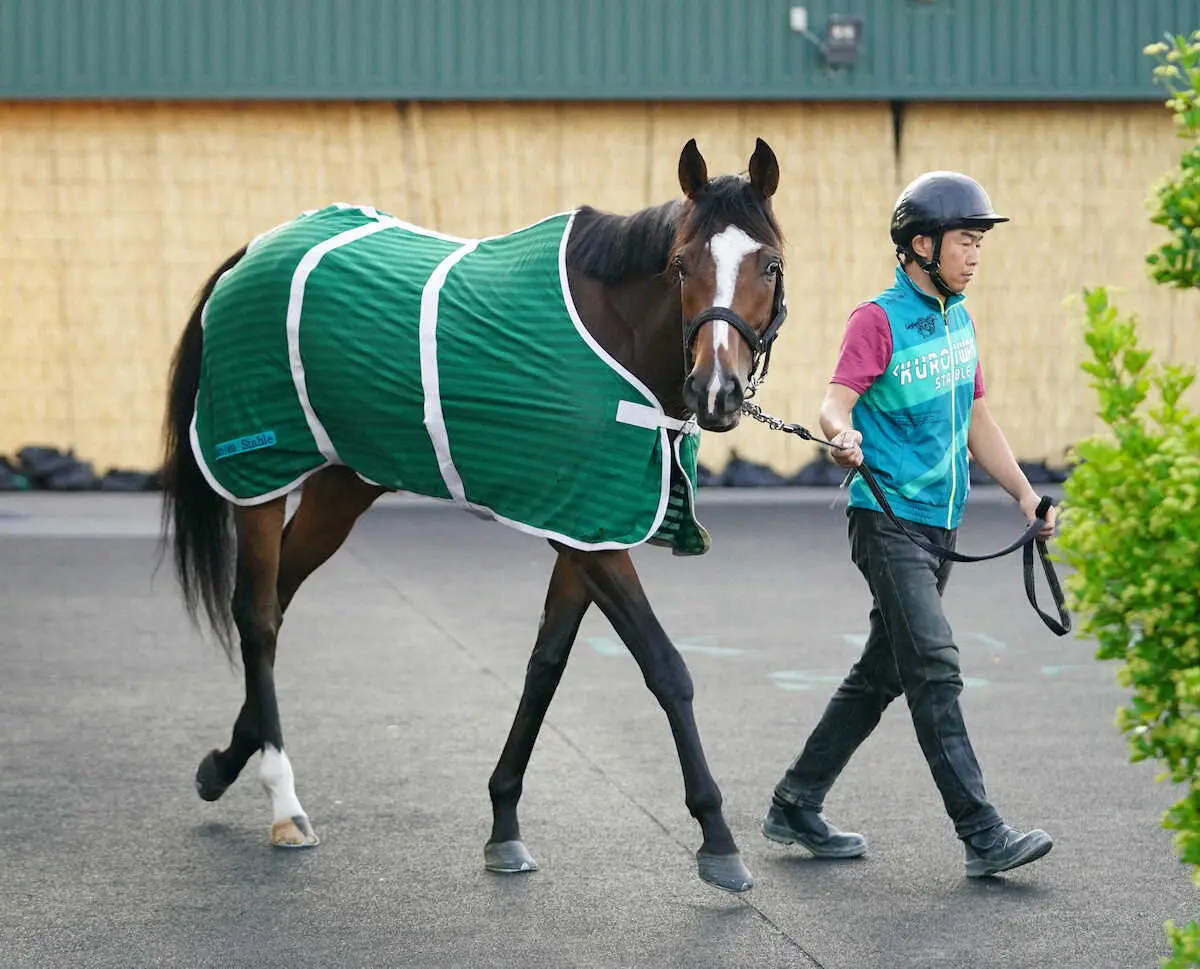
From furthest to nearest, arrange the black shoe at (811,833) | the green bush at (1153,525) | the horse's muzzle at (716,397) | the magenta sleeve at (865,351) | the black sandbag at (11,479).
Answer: the black sandbag at (11,479), the black shoe at (811,833), the magenta sleeve at (865,351), the horse's muzzle at (716,397), the green bush at (1153,525)

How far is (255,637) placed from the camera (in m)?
6.03

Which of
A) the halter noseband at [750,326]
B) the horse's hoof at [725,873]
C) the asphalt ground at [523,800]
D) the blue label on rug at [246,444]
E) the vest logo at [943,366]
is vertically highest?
the halter noseband at [750,326]

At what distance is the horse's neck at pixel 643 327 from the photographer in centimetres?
513

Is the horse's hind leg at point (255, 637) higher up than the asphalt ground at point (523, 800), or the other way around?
the horse's hind leg at point (255, 637)

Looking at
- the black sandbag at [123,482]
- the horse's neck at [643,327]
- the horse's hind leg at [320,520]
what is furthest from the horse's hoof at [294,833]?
the black sandbag at [123,482]

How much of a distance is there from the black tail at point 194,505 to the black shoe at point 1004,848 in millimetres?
2678

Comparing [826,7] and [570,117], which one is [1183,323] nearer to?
[826,7]

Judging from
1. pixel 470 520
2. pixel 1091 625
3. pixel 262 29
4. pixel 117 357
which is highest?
pixel 262 29

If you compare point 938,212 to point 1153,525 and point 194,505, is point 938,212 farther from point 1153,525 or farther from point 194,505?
point 194,505

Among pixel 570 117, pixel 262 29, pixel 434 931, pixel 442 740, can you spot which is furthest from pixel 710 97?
pixel 434 931

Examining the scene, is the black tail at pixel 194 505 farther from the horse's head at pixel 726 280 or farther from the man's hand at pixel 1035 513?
the man's hand at pixel 1035 513

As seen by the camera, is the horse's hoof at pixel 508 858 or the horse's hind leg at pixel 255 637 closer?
the horse's hoof at pixel 508 858

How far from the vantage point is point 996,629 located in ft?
31.5

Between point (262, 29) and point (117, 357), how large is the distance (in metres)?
2.97
